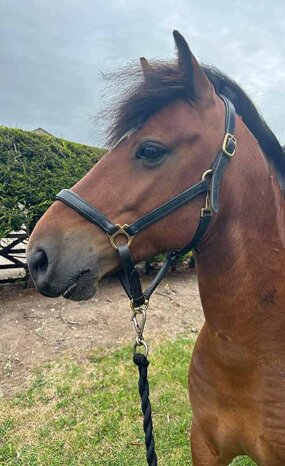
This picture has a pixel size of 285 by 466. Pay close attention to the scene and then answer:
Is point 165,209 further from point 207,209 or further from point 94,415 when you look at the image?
point 94,415

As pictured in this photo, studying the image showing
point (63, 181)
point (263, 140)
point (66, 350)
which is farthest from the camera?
point (63, 181)

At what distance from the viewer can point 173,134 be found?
1560 millimetres

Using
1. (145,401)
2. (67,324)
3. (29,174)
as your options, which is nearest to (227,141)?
(145,401)

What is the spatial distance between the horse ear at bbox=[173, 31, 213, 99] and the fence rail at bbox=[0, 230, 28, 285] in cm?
464

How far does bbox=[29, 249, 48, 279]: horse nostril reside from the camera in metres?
1.48

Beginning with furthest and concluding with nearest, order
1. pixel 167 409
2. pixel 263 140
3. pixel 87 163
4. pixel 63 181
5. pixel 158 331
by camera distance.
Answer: pixel 87 163, pixel 63 181, pixel 158 331, pixel 167 409, pixel 263 140

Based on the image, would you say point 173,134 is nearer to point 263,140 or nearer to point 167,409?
point 263,140

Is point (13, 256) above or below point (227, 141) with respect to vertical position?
below

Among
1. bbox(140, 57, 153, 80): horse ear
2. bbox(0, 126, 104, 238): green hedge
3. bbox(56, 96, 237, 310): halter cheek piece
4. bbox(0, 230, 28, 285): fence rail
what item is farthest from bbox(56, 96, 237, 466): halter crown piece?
bbox(0, 230, 28, 285): fence rail

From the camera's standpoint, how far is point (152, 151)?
154cm

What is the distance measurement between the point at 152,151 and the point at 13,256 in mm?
5522

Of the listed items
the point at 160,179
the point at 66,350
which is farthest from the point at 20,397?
the point at 160,179

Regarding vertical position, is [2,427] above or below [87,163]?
below

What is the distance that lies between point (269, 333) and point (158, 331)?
142 inches
